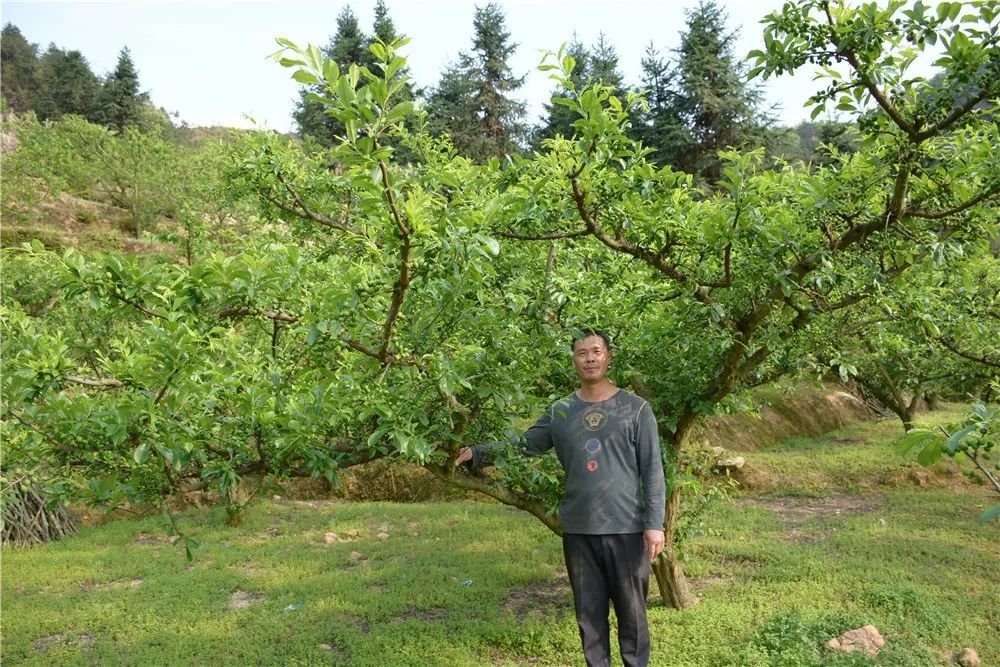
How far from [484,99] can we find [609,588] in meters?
23.3

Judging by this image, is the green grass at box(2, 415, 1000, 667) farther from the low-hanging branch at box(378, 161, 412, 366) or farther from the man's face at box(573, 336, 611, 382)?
the low-hanging branch at box(378, 161, 412, 366)

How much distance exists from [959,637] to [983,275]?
3.59 m

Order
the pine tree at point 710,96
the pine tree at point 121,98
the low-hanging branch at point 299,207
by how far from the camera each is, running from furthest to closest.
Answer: the pine tree at point 121,98 < the pine tree at point 710,96 < the low-hanging branch at point 299,207

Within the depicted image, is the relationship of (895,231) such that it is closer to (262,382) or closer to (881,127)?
(881,127)

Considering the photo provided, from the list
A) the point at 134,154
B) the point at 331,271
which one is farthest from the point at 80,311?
the point at 134,154

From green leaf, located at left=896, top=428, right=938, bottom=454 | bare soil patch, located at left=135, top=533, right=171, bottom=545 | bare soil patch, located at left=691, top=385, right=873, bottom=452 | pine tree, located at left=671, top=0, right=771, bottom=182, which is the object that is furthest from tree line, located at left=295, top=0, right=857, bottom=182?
green leaf, located at left=896, top=428, right=938, bottom=454

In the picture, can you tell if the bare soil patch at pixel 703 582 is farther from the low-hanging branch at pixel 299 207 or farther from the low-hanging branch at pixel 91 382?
the low-hanging branch at pixel 91 382

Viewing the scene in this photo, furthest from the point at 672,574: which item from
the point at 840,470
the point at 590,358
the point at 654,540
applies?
the point at 840,470

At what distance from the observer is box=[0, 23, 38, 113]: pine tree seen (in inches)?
1518

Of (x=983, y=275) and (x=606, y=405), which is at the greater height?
(x=983, y=275)

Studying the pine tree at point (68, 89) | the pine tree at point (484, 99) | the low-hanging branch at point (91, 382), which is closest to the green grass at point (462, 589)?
the low-hanging branch at point (91, 382)

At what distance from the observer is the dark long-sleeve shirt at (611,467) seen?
335 cm

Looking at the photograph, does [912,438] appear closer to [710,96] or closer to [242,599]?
[242,599]

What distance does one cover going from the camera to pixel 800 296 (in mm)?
4332
